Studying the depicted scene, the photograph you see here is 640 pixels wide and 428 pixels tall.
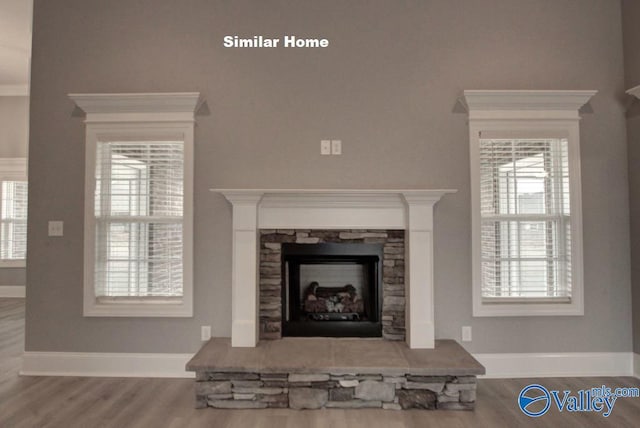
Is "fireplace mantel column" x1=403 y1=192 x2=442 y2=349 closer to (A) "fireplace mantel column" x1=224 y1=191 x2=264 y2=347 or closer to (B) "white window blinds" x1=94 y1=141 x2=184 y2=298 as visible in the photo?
(A) "fireplace mantel column" x1=224 y1=191 x2=264 y2=347

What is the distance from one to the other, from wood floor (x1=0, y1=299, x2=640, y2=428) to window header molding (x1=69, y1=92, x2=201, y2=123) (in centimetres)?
211

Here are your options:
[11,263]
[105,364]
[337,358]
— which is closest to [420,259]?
[337,358]

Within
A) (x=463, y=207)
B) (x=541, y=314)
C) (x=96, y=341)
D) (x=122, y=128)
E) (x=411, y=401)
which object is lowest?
(x=411, y=401)

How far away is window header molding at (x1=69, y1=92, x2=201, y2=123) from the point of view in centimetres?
307

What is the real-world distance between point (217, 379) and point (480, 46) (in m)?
3.31

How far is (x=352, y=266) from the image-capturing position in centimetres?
322

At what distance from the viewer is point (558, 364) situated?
3.08 metres

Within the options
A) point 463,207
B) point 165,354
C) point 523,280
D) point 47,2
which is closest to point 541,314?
point 523,280

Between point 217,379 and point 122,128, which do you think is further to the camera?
point 122,128

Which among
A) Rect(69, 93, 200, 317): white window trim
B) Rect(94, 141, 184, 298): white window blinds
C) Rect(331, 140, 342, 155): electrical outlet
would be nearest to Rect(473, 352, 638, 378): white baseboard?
Rect(331, 140, 342, 155): electrical outlet

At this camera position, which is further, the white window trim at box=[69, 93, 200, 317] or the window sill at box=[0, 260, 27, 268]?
the window sill at box=[0, 260, 27, 268]

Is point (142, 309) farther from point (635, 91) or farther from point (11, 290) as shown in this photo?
→ point (11, 290)

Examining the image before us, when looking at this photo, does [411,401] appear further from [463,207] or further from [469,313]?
[463,207]

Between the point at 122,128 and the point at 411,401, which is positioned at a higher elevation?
the point at 122,128
